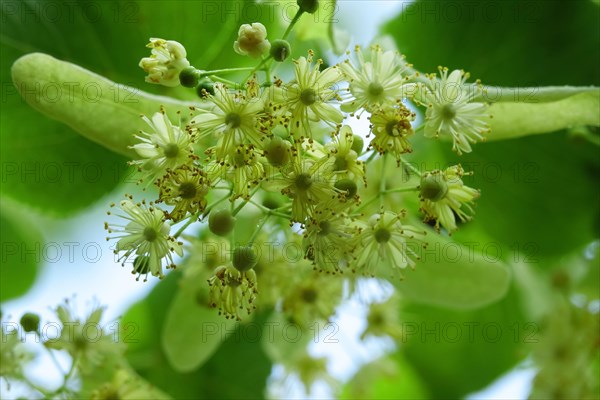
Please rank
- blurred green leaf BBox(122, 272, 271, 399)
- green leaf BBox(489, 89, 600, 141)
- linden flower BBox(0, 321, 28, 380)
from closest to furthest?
green leaf BBox(489, 89, 600, 141), linden flower BBox(0, 321, 28, 380), blurred green leaf BBox(122, 272, 271, 399)

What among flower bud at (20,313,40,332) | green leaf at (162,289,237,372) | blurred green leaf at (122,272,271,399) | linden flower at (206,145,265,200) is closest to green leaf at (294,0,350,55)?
linden flower at (206,145,265,200)

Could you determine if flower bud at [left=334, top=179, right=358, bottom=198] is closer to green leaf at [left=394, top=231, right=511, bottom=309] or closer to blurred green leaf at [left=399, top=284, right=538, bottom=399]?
green leaf at [left=394, top=231, right=511, bottom=309]

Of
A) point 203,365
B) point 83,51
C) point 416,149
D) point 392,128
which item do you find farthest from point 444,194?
point 203,365

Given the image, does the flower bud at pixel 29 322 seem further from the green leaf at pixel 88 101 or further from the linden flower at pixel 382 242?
the linden flower at pixel 382 242

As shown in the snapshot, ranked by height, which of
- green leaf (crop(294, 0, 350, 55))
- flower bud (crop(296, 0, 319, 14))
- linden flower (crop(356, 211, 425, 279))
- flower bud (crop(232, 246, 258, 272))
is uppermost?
green leaf (crop(294, 0, 350, 55))

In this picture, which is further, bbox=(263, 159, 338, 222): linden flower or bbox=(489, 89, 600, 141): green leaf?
bbox=(489, 89, 600, 141): green leaf

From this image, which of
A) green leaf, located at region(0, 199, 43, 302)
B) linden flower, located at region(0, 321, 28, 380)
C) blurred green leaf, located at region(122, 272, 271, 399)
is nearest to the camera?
linden flower, located at region(0, 321, 28, 380)

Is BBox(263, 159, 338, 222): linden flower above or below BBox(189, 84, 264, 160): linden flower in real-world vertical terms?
below
